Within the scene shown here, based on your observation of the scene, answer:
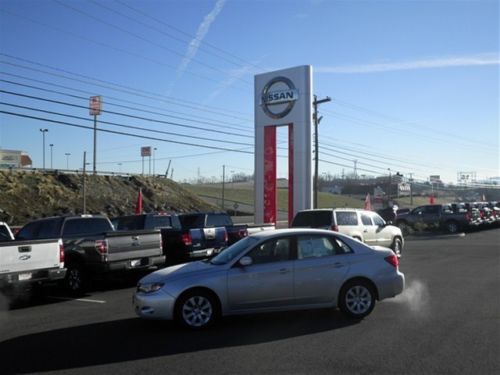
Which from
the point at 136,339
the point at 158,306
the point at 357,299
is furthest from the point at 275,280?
the point at 136,339

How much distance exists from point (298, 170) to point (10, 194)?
34678 mm

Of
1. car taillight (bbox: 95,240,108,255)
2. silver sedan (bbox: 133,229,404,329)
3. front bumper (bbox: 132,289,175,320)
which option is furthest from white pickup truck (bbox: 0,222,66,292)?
front bumper (bbox: 132,289,175,320)

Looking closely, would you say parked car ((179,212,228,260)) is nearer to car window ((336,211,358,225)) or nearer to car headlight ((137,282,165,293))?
car window ((336,211,358,225))

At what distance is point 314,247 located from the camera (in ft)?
28.1

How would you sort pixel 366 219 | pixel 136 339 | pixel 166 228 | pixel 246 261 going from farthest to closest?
pixel 366 219
pixel 166 228
pixel 246 261
pixel 136 339

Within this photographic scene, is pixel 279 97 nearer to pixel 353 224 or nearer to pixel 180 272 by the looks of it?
pixel 353 224

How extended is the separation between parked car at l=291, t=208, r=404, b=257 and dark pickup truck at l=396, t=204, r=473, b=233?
1453cm

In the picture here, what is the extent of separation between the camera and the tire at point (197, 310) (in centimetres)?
773

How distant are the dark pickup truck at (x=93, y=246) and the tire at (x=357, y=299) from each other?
5868 millimetres

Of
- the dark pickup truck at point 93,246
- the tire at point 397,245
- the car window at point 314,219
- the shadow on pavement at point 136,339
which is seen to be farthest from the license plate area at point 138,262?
the tire at point 397,245

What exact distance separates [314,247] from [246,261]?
47.5 inches

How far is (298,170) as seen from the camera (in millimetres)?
27062

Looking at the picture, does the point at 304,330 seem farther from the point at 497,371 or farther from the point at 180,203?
the point at 180,203

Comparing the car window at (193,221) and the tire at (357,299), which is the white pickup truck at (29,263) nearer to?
the tire at (357,299)
